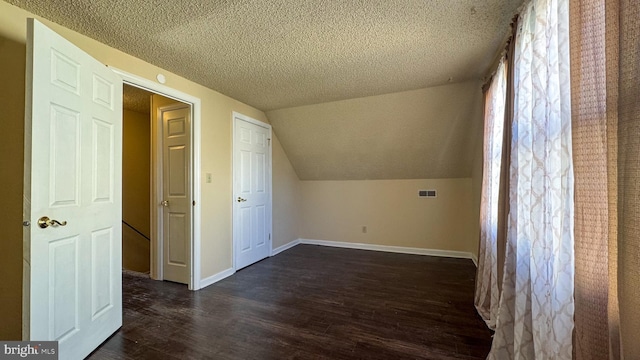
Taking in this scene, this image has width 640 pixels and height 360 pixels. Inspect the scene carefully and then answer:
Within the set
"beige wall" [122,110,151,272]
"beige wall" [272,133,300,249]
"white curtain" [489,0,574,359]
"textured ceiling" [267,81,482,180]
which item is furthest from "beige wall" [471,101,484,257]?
"beige wall" [122,110,151,272]

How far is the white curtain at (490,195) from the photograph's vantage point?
2064 millimetres

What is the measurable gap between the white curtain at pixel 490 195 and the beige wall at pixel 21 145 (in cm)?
300

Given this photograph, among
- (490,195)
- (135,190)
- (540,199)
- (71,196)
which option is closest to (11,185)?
(71,196)

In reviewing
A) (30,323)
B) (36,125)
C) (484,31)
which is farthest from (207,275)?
(484,31)

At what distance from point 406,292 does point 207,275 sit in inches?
95.2

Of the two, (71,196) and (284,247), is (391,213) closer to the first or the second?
(284,247)

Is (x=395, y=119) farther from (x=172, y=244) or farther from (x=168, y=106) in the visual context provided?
(x=172, y=244)

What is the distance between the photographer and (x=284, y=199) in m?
4.68

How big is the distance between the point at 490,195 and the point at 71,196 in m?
3.41

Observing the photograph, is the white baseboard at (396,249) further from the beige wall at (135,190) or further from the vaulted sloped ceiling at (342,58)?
the beige wall at (135,190)

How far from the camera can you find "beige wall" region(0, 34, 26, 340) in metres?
1.62

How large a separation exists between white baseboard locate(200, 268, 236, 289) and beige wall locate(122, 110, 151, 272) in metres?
1.73

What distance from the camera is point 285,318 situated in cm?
226

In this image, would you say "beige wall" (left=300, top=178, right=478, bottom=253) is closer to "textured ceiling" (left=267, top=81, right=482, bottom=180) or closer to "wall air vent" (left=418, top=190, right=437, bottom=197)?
"wall air vent" (left=418, top=190, right=437, bottom=197)
